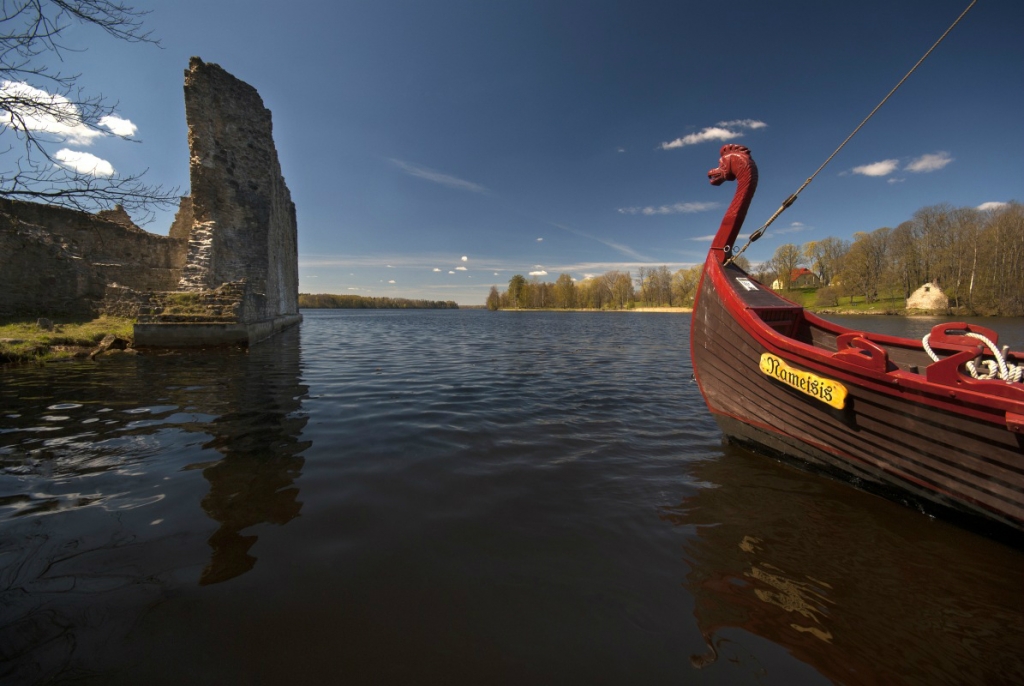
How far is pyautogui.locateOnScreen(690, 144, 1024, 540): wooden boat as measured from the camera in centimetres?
294

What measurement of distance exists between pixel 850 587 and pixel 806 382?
2.08 meters

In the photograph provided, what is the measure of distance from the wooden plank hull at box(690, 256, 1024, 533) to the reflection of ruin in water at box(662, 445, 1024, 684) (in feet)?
1.29

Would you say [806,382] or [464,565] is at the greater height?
[806,382]

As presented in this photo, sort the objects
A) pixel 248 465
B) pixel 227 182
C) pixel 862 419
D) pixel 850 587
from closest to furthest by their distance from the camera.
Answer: pixel 850 587, pixel 862 419, pixel 248 465, pixel 227 182

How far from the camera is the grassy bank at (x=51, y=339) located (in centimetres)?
985

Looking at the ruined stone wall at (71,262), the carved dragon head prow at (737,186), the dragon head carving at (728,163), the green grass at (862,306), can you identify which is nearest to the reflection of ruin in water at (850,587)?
the carved dragon head prow at (737,186)

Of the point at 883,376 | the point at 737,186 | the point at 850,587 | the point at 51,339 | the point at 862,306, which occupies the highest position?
the point at 862,306

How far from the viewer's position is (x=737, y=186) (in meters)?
5.82

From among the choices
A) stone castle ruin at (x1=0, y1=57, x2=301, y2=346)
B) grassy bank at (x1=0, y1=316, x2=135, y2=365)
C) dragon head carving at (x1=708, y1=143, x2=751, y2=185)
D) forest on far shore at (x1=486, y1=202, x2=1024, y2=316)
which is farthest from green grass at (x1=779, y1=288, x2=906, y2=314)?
grassy bank at (x1=0, y1=316, x2=135, y2=365)

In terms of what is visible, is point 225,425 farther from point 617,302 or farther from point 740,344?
point 617,302

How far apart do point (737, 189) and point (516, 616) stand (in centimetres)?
638

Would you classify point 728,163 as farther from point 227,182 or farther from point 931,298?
point 931,298

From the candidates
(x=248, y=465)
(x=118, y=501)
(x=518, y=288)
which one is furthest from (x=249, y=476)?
(x=518, y=288)

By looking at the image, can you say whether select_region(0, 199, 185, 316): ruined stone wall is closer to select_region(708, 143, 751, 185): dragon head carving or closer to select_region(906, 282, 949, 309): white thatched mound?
select_region(708, 143, 751, 185): dragon head carving
